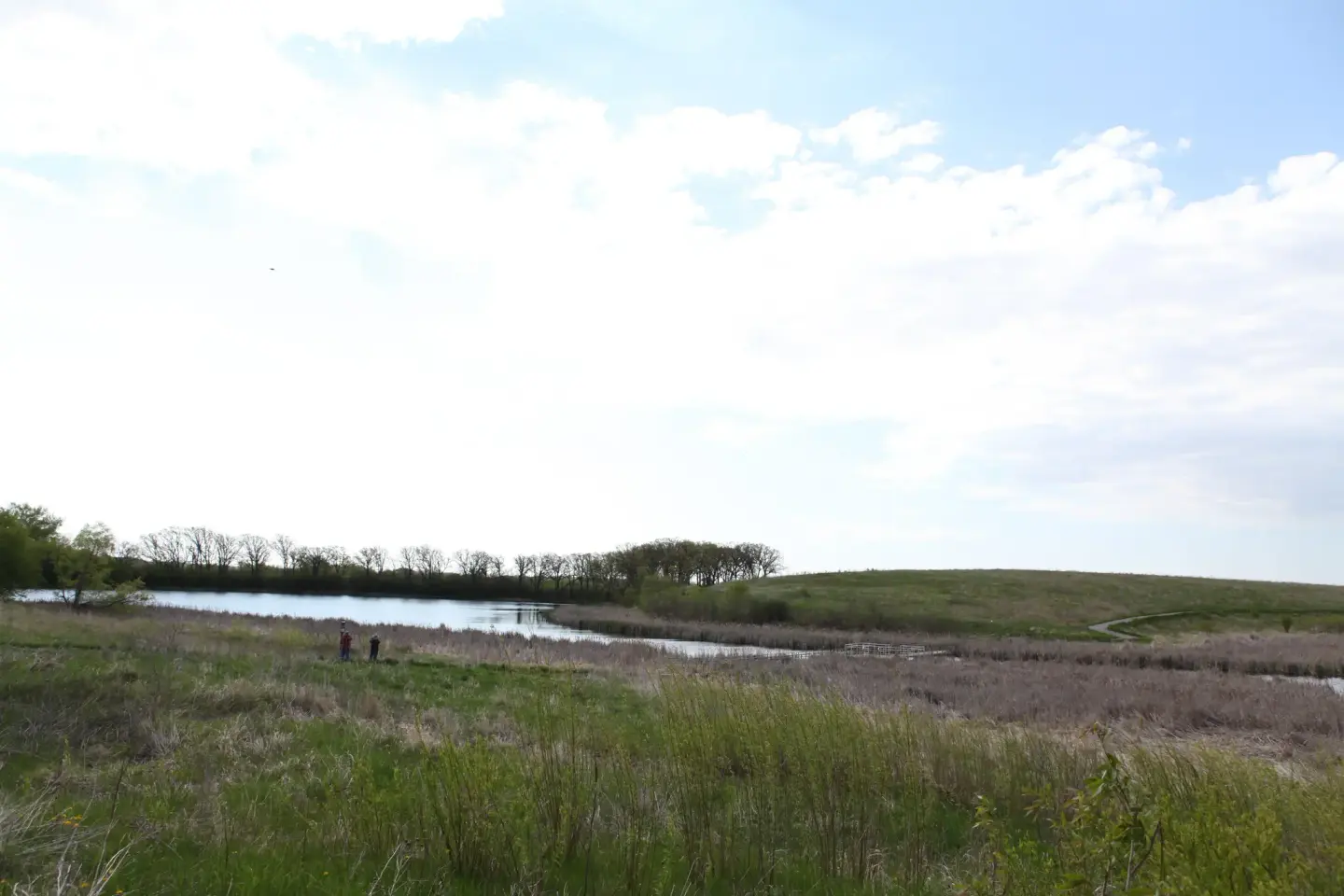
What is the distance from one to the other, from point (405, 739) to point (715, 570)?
370ft

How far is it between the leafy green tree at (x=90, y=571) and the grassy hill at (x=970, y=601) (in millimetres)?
41281

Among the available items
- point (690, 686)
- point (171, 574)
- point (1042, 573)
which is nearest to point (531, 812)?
point (690, 686)

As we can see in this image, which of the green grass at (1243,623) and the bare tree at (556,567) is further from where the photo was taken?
the bare tree at (556,567)

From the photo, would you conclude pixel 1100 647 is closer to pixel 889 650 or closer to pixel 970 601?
pixel 889 650

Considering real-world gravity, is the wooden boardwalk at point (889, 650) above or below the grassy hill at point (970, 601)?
below

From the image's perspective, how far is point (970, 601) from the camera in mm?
72188

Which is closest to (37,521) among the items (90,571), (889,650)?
(90,571)

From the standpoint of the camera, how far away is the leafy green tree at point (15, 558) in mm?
40625

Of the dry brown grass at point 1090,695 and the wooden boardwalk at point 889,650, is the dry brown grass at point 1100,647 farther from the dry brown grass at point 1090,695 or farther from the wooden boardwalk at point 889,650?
the dry brown grass at point 1090,695

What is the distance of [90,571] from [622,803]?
155 ft

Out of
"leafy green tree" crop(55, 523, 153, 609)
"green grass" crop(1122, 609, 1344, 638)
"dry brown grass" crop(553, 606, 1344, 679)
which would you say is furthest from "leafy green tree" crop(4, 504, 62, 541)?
"green grass" crop(1122, 609, 1344, 638)

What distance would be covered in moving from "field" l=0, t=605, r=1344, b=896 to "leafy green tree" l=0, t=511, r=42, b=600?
35.1 meters

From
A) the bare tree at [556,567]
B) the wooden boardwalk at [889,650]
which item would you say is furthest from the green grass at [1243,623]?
the bare tree at [556,567]

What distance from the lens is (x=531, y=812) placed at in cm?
549
